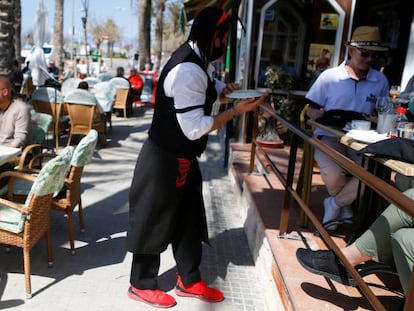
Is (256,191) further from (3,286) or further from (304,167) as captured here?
(3,286)

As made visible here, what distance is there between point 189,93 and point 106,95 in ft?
19.9

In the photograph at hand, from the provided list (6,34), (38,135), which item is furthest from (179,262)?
(6,34)

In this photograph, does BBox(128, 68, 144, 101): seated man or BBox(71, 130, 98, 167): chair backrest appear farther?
BBox(128, 68, 144, 101): seated man

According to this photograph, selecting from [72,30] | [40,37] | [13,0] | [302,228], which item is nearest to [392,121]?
[302,228]

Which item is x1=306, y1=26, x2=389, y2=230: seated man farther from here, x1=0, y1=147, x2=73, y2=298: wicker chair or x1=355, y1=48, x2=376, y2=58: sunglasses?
x1=0, y1=147, x2=73, y2=298: wicker chair

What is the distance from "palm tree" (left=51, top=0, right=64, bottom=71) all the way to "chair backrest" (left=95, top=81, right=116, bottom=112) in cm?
928

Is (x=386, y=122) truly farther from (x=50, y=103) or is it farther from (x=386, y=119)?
(x=50, y=103)

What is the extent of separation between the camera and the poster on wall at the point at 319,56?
6102mm

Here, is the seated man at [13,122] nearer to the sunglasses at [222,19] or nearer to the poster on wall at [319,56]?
the sunglasses at [222,19]

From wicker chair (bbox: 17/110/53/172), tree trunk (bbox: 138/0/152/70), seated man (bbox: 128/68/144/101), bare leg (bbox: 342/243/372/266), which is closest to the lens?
bare leg (bbox: 342/243/372/266)

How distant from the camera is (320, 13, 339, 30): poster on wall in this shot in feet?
19.3

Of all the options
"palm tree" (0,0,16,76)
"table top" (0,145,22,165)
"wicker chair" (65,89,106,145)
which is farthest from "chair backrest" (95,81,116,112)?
"table top" (0,145,22,165)

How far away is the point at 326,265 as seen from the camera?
92.7 inches

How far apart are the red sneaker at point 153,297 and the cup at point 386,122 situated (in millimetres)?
1659
